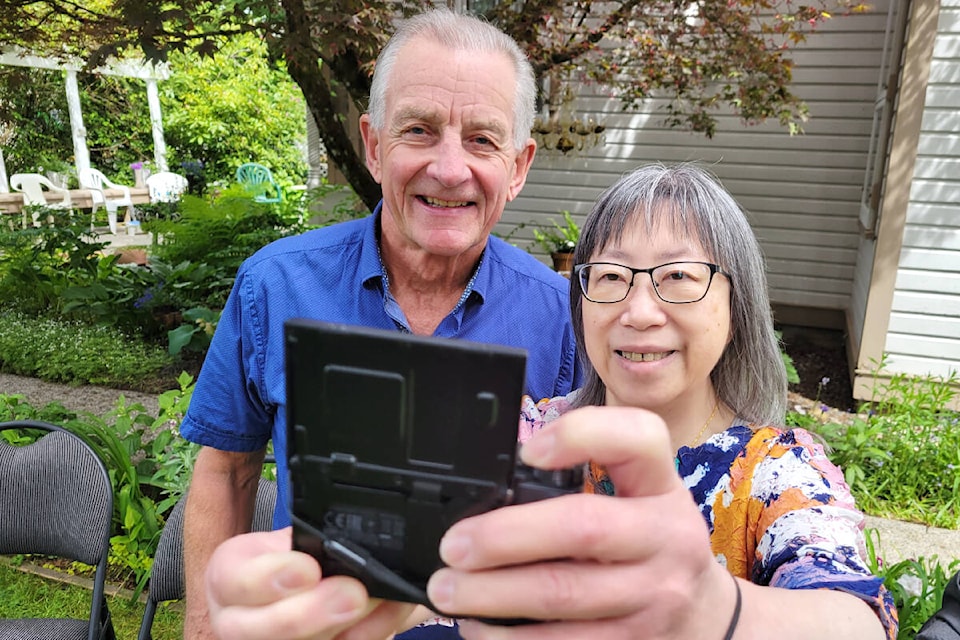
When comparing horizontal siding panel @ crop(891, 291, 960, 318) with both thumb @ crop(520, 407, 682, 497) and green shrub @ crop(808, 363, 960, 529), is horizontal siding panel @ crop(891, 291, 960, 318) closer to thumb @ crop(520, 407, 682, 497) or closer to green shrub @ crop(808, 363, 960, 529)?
green shrub @ crop(808, 363, 960, 529)

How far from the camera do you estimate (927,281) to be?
5824 mm

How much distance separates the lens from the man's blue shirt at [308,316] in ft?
5.68

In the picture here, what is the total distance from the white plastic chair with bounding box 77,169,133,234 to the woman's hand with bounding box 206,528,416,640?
14.7m

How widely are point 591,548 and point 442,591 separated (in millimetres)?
138

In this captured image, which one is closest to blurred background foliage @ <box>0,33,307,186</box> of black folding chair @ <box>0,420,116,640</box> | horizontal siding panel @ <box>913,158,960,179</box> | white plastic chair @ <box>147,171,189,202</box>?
white plastic chair @ <box>147,171,189,202</box>

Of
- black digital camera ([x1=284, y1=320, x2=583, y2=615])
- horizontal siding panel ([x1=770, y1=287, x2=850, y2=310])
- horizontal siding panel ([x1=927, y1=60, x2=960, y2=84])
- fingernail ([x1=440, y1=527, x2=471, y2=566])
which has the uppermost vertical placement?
horizontal siding panel ([x1=927, y1=60, x2=960, y2=84])

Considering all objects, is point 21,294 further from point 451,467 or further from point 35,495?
point 451,467

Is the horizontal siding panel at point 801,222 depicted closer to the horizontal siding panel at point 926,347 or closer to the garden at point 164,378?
the garden at point 164,378

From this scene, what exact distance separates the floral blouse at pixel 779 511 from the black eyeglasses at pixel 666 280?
27 cm

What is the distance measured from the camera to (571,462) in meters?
0.53

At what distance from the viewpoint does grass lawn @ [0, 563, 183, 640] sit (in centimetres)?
301

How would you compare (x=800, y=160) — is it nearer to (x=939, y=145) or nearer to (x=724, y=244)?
(x=939, y=145)

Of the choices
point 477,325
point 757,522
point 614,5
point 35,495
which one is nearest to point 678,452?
point 757,522

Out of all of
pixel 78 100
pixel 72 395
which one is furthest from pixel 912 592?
pixel 78 100
